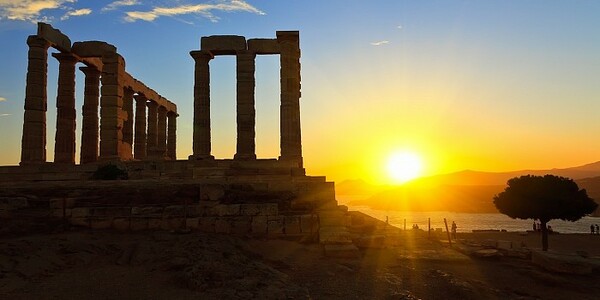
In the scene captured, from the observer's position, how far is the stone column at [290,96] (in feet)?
94.1

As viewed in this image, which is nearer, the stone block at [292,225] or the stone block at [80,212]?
the stone block at [80,212]

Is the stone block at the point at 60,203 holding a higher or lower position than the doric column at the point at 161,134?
lower

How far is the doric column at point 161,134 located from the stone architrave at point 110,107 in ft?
32.7

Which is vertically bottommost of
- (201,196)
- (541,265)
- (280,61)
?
(541,265)

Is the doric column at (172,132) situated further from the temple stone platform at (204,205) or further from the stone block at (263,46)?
the temple stone platform at (204,205)

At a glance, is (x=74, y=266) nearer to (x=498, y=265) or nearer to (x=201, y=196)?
(x=201, y=196)

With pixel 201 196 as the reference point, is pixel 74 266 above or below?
below

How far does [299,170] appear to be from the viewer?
24.0m

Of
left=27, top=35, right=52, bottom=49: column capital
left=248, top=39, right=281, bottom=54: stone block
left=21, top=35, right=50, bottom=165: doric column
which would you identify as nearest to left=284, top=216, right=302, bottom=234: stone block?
left=248, top=39, right=281, bottom=54: stone block

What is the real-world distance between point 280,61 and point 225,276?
19712 mm

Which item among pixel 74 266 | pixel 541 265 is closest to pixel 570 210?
pixel 541 265

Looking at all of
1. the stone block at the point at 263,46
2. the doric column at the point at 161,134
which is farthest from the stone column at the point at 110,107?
the doric column at the point at 161,134

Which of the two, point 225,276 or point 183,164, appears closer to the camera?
point 225,276

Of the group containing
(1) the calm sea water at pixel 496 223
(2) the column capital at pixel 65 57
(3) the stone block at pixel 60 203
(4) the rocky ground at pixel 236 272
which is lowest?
(1) the calm sea water at pixel 496 223
